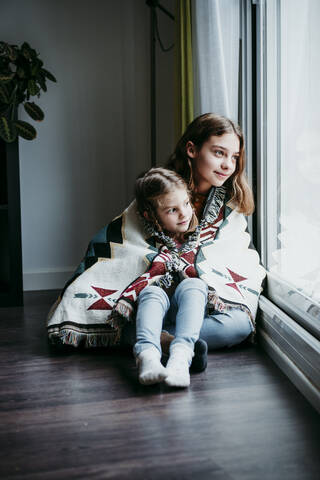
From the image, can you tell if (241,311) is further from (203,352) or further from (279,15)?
(279,15)

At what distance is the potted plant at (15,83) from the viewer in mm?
2322

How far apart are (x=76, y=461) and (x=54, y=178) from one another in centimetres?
199

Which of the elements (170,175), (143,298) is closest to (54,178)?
(170,175)

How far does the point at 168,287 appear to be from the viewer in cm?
177

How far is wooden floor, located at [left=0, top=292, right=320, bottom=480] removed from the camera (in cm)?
104

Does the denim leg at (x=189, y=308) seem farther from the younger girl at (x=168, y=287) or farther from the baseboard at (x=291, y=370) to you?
the baseboard at (x=291, y=370)

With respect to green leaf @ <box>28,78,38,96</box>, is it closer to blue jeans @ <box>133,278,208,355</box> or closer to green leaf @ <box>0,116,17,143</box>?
green leaf @ <box>0,116,17,143</box>

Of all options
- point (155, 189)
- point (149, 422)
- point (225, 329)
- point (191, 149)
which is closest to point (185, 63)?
point (191, 149)

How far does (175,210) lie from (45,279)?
1.33 metres

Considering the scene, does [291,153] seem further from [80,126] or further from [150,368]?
[80,126]

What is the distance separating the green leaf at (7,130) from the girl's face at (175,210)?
923mm

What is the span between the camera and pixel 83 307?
5.75 ft

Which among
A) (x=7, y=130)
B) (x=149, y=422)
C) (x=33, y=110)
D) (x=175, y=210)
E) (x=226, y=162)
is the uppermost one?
(x=33, y=110)

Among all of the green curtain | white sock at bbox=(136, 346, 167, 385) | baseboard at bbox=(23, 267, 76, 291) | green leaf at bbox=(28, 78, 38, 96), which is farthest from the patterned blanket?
baseboard at bbox=(23, 267, 76, 291)
